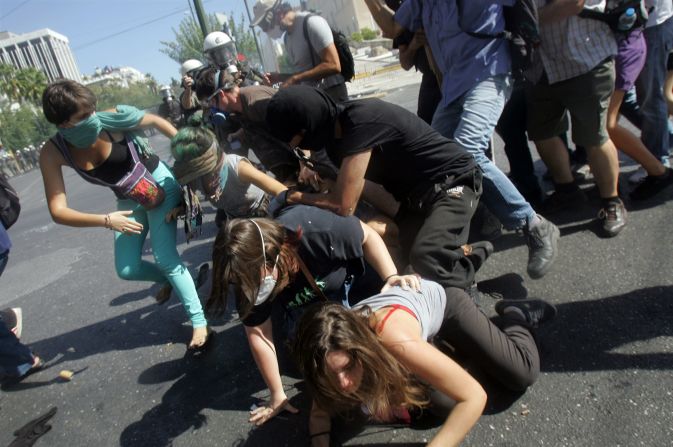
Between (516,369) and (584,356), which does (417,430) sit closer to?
(516,369)

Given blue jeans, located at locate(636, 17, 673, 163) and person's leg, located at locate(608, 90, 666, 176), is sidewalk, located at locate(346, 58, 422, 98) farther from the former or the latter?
person's leg, located at locate(608, 90, 666, 176)

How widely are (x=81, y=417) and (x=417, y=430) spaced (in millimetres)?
1875

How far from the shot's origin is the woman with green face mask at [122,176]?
2.54 metres

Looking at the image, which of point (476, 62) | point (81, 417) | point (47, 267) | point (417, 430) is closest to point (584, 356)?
point (417, 430)

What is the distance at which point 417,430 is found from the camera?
6.08ft

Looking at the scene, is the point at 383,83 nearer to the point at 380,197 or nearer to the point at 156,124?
the point at 156,124

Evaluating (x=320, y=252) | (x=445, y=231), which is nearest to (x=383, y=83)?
(x=445, y=231)

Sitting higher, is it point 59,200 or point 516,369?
point 59,200

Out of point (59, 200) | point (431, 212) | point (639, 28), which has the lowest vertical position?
point (431, 212)

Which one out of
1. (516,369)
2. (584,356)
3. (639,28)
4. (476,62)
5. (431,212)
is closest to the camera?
(516,369)

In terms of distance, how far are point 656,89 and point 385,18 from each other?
181 centimetres

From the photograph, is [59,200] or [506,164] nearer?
[59,200]

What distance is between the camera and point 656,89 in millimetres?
2939

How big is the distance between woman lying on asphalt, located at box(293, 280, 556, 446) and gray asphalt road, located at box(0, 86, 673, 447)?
18cm
